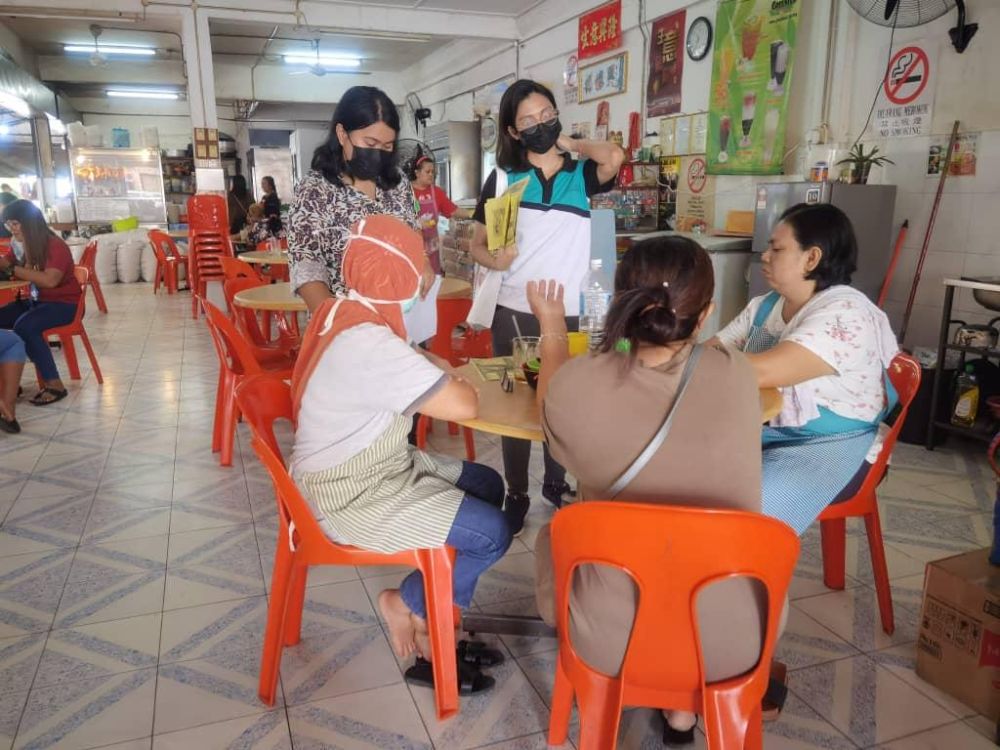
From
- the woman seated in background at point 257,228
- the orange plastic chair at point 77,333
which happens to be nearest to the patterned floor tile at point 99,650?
the orange plastic chair at point 77,333

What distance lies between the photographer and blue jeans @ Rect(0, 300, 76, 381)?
4.89m

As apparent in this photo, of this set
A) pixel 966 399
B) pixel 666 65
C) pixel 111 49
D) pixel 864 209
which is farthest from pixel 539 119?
pixel 111 49

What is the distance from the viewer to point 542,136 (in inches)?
99.1

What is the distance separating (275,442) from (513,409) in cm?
60

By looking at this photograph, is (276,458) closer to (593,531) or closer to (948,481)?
(593,531)

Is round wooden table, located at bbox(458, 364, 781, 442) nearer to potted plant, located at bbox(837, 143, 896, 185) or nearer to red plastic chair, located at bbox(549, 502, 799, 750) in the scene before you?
red plastic chair, located at bbox(549, 502, 799, 750)

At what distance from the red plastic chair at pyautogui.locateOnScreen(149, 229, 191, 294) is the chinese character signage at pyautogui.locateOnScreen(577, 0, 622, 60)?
19.6ft

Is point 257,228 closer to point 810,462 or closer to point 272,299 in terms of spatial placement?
point 272,299

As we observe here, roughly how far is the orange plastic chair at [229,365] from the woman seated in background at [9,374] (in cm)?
129

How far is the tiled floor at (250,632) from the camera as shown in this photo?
187cm

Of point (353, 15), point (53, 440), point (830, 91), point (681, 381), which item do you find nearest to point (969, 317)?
point (830, 91)

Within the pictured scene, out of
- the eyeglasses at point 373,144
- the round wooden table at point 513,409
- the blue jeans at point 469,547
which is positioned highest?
the eyeglasses at point 373,144

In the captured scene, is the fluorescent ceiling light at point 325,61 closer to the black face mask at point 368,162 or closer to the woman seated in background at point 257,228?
the woman seated in background at point 257,228

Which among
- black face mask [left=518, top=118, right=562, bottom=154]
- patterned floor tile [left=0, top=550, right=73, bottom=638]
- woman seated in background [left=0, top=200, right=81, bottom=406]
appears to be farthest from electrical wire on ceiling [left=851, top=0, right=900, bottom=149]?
woman seated in background [left=0, top=200, right=81, bottom=406]
